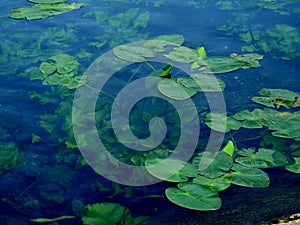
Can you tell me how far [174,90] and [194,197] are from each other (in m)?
0.81

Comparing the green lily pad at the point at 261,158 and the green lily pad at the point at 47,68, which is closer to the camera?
the green lily pad at the point at 261,158

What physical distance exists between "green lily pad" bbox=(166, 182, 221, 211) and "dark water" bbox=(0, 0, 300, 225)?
0.04 meters

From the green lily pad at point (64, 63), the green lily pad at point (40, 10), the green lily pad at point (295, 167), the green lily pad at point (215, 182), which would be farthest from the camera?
the green lily pad at point (40, 10)

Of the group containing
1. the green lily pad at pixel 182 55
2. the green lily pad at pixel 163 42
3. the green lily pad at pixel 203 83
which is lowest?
the green lily pad at pixel 203 83

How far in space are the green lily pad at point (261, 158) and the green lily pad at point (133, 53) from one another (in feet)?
3.34

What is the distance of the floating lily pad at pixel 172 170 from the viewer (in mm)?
1519

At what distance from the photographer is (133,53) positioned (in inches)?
96.7

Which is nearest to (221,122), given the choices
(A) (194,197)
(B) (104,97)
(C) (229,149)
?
(C) (229,149)

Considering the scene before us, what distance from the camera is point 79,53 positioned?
254cm

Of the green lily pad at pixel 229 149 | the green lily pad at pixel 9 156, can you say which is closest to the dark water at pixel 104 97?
the green lily pad at pixel 9 156

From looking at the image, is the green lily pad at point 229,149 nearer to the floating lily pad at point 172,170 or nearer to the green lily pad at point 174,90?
the floating lily pad at point 172,170

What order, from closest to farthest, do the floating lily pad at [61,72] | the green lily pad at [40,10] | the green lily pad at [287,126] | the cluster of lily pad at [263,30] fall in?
the green lily pad at [287,126]
the floating lily pad at [61,72]
the cluster of lily pad at [263,30]
the green lily pad at [40,10]

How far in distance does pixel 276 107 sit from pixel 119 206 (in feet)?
3.55

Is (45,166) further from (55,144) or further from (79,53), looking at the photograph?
(79,53)
